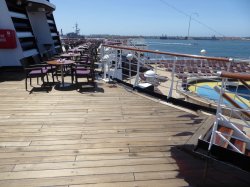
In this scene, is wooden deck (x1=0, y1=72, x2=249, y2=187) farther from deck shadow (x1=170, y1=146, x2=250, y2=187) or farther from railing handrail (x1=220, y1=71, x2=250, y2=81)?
railing handrail (x1=220, y1=71, x2=250, y2=81)

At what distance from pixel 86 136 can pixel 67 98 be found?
2.01m

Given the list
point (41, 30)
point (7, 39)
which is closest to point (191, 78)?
point (7, 39)

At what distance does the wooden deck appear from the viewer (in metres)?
2.26

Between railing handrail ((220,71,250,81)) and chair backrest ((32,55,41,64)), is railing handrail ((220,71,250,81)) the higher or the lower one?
the higher one

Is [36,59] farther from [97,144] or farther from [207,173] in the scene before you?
[207,173]

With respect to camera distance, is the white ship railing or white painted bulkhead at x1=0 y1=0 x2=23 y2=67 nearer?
the white ship railing

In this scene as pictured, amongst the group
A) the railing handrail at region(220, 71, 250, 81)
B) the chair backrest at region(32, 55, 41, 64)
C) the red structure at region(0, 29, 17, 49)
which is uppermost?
the railing handrail at region(220, 71, 250, 81)

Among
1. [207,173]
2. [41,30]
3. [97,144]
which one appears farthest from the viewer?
[41,30]

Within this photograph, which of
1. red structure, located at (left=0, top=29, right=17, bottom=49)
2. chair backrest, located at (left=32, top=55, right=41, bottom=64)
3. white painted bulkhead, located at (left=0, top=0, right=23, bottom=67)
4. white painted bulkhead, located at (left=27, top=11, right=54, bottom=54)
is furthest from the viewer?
white painted bulkhead, located at (left=27, top=11, right=54, bottom=54)

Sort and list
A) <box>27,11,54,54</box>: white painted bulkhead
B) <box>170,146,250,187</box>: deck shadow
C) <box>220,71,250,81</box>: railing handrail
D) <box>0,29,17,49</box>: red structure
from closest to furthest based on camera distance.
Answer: <box>220,71,250,81</box>: railing handrail, <box>170,146,250,187</box>: deck shadow, <box>0,29,17,49</box>: red structure, <box>27,11,54,54</box>: white painted bulkhead

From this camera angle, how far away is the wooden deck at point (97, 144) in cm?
A: 226

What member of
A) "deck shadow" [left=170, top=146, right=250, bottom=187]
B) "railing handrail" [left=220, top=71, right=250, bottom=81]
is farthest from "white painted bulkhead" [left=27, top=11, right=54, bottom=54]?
"railing handrail" [left=220, top=71, right=250, bottom=81]

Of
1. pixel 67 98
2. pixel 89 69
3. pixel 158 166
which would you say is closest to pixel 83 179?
pixel 158 166

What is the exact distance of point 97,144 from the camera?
290cm
